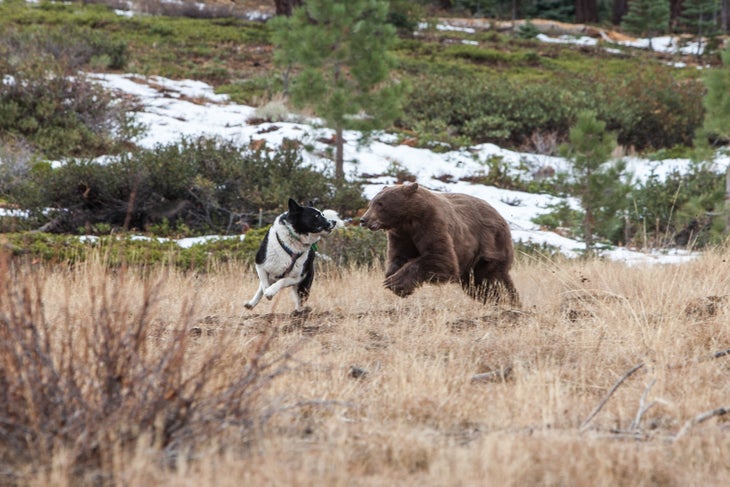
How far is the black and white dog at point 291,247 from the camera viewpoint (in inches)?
295

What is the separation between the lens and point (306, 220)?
7.51 m

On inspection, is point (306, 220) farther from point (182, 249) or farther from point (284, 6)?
point (284, 6)

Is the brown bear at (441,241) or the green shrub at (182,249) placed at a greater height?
the brown bear at (441,241)

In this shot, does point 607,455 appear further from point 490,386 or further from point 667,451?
point 490,386

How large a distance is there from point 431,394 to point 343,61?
10625mm

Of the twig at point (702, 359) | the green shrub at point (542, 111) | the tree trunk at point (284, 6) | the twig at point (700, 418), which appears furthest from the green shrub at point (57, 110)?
the tree trunk at point (284, 6)

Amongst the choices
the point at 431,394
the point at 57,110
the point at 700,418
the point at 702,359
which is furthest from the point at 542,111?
the point at 700,418

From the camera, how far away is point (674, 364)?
16.8ft

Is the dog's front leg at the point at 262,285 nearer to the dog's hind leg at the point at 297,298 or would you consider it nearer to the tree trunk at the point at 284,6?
the dog's hind leg at the point at 297,298

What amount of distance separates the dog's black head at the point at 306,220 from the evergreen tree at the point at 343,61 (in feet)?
21.0

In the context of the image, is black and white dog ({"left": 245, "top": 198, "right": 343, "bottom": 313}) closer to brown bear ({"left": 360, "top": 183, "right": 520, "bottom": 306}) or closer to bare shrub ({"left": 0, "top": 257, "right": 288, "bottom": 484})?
brown bear ({"left": 360, "top": 183, "right": 520, "bottom": 306})

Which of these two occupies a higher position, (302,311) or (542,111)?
(302,311)

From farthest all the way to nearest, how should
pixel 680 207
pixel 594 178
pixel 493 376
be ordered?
pixel 680 207, pixel 594 178, pixel 493 376

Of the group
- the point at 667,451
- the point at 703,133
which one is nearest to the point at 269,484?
the point at 667,451
